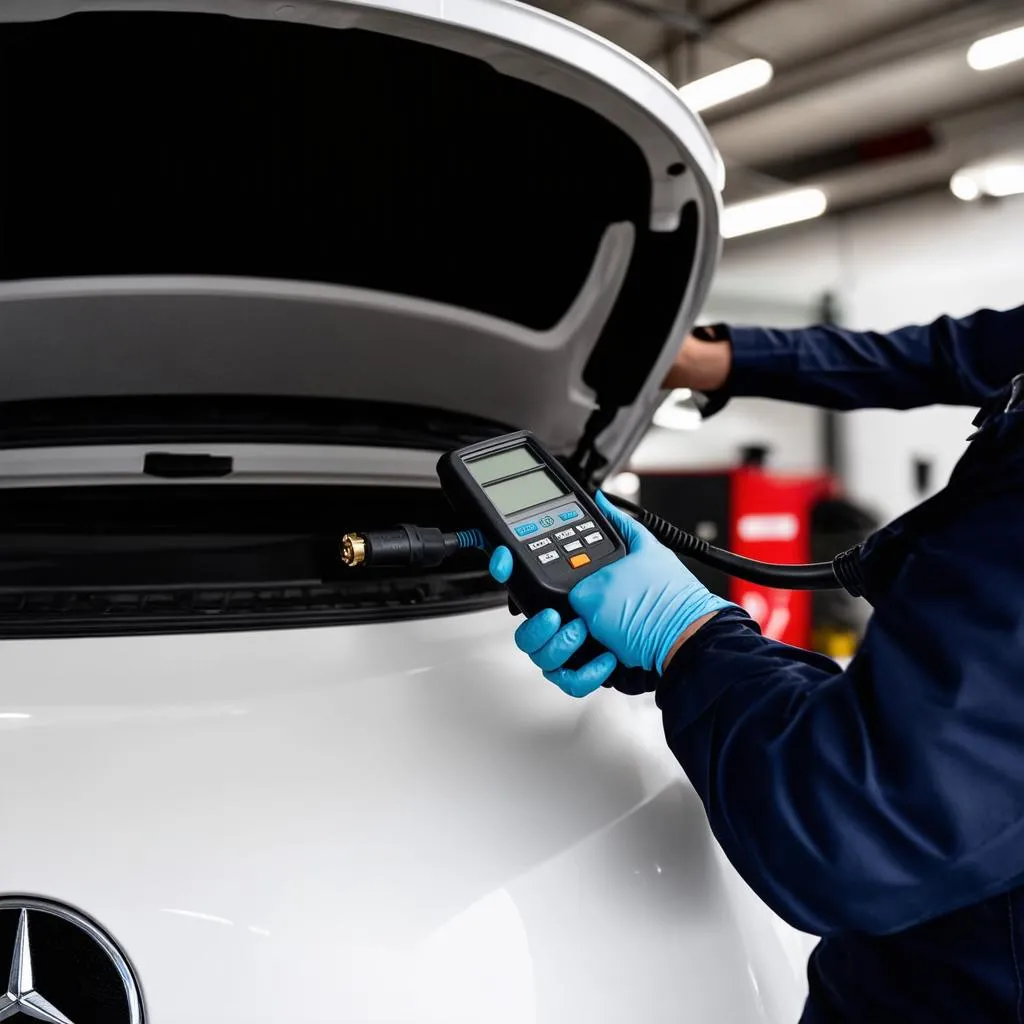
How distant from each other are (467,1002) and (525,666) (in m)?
0.37

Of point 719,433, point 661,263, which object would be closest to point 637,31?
point 719,433

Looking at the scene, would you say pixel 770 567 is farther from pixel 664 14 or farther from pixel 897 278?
pixel 897 278

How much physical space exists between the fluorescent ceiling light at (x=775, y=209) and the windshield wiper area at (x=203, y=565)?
6.12m

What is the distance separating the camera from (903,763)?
0.56 metres

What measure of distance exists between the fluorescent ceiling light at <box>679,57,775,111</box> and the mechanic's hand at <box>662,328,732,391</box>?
363 cm

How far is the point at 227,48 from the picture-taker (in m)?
0.97

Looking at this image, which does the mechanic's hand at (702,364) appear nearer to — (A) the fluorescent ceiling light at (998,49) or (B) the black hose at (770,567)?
(B) the black hose at (770,567)

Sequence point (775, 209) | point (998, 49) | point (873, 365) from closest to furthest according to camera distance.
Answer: point (873, 365) < point (998, 49) < point (775, 209)

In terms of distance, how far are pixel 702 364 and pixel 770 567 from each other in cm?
52

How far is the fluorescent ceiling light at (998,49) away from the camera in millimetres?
4328

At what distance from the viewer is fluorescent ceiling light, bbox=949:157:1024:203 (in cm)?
584

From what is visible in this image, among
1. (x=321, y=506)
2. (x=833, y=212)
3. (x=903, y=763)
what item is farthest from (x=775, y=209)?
(x=903, y=763)

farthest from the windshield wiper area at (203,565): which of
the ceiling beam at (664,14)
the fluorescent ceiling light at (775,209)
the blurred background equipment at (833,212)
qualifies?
the fluorescent ceiling light at (775,209)

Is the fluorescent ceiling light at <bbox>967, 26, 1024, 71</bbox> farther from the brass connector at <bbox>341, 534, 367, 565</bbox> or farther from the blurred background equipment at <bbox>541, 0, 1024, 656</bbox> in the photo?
the brass connector at <bbox>341, 534, 367, 565</bbox>
